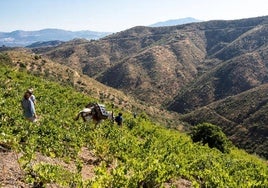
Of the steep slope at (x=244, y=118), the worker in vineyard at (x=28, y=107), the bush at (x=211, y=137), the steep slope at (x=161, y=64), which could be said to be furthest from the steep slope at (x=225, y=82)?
the worker in vineyard at (x=28, y=107)

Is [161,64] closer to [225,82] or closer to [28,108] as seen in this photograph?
[225,82]

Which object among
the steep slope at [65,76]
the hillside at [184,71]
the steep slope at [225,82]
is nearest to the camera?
the steep slope at [65,76]

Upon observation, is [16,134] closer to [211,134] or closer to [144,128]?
[144,128]

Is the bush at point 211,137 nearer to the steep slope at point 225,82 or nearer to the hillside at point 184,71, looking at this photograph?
the hillside at point 184,71

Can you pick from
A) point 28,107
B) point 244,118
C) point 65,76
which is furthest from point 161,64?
point 28,107

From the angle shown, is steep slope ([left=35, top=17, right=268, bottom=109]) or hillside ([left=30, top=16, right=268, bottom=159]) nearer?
hillside ([left=30, top=16, right=268, bottom=159])

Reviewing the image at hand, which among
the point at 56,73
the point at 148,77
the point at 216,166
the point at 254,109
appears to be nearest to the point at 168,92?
the point at 148,77

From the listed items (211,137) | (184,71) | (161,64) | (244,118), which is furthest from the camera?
(161,64)

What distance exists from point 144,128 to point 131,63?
139 metres

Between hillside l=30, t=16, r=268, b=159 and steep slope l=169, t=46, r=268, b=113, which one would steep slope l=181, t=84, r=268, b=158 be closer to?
hillside l=30, t=16, r=268, b=159

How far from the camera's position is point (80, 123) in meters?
18.5

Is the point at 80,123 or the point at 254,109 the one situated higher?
the point at 80,123

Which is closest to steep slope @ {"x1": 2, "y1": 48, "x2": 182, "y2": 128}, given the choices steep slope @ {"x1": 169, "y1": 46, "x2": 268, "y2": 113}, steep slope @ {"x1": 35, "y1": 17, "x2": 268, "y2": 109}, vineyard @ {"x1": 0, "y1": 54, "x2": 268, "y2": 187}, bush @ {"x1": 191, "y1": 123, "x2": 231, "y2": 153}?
bush @ {"x1": 191, "y1": 123, "x2": 231, "y2": 153}

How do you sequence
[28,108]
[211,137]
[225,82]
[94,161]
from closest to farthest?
[94,161], [28,108], [211,137], [225,82]
